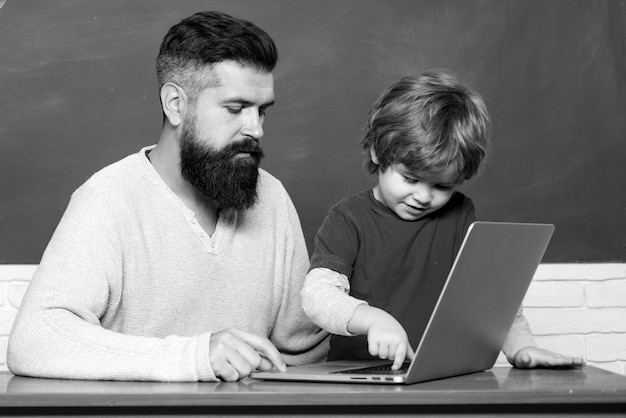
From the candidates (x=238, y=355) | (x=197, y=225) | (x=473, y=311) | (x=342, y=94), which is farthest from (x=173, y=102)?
(x=473, y=311)

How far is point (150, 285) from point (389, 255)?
1.61ft

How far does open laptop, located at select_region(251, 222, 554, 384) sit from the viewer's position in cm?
125

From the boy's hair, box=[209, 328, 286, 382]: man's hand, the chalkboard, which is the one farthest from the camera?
the chalkboard

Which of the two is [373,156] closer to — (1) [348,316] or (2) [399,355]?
(1) [348,316]

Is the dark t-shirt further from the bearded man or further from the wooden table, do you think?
the wooden table

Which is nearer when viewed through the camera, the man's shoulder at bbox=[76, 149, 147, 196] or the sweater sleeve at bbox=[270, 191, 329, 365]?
the man's shoulder at bbox=[76, 149, 147, 196]

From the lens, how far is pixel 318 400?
118 centimetres

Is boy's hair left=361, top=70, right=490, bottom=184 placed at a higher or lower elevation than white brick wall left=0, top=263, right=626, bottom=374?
higher

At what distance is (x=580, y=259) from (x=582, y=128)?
37cm

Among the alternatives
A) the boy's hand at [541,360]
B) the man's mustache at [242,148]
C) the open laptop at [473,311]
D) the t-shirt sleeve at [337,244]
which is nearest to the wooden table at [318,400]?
the open laptop at [473,311]

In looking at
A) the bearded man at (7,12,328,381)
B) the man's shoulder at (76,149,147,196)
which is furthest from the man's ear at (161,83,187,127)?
the man's shoulder at (76,149,147,196)

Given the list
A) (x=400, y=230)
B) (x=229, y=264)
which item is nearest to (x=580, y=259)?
(x=400, y=230)

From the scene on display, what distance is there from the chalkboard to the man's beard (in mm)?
545

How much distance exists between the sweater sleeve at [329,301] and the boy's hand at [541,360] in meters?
0.29
